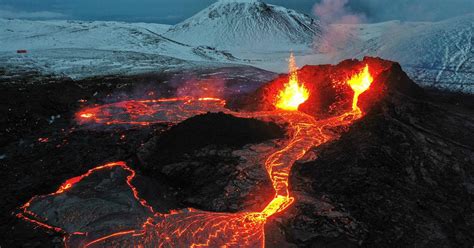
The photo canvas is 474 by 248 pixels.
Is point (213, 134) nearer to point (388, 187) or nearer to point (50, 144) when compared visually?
point (388, 187)

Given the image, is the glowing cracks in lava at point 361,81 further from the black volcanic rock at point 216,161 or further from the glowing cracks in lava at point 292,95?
the black volcanic rock at point 216,161

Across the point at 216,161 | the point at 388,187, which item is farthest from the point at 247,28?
the point at 388,187

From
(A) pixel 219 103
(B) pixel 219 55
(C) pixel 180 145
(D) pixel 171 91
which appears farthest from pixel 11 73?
(B) pixel 219 55

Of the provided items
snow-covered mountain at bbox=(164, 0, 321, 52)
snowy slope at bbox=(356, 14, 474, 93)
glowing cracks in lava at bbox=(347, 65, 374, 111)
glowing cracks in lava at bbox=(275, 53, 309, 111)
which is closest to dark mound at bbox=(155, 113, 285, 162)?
glowing cracks in lava at bbox=(275, 53, 309, 111)

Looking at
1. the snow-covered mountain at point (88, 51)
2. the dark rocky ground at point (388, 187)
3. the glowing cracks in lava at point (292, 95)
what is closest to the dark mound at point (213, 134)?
the dark rocky ground at point (388, 187)

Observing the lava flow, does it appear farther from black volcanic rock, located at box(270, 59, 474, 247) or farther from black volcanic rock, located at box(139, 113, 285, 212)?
black volcanic rock, located at box(270, 59, 474, 247)
